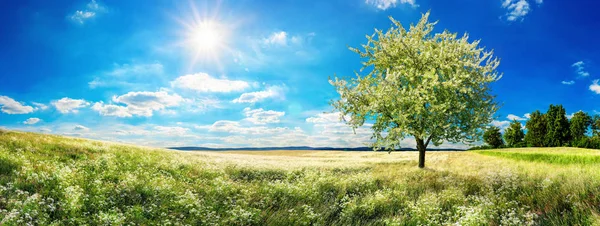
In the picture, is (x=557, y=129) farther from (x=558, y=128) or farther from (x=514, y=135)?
(x=514, y=135)

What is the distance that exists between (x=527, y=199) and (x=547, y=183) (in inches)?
99.2

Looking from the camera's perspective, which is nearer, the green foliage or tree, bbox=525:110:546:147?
the green foliage

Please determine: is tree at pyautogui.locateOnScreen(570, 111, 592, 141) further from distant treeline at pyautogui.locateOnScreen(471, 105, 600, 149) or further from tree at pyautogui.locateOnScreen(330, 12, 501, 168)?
tree at pyautogui.locateOnScreen(330, 12, 501, 168)

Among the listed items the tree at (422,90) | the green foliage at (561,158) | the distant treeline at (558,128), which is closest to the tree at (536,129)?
the distant treeline at (558,128)

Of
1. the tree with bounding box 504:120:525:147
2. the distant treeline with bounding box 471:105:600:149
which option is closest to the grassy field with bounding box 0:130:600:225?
the distant treeline with bounding box 471:105:600:149

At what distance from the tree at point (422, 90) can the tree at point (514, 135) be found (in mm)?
87506

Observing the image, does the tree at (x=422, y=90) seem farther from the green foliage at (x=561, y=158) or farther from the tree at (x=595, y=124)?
the tree at (x=595, y=124)

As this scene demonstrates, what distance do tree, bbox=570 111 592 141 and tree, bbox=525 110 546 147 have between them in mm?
6009

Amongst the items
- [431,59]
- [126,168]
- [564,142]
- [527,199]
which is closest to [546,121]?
[564,142]

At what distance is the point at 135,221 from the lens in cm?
984

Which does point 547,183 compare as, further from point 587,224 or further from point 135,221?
point 135,221

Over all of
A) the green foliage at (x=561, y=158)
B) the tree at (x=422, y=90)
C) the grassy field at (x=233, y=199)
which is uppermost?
the tree at (x=422, y=90)

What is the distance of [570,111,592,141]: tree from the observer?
269 ft

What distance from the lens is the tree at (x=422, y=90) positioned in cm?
2089
